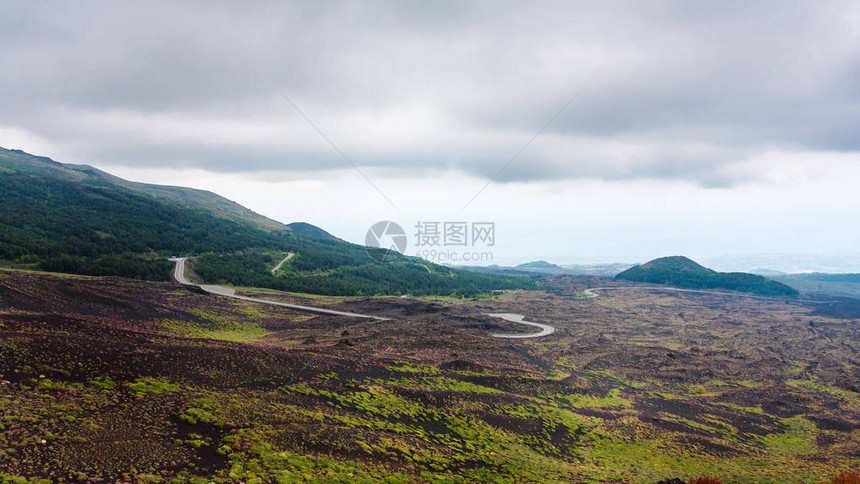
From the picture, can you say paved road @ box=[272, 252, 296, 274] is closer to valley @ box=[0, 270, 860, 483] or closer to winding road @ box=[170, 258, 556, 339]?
winding road @ box=[170, 258, 556, 339]

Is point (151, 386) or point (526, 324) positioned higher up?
point (151, 386)

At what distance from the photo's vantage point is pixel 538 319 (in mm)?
97750

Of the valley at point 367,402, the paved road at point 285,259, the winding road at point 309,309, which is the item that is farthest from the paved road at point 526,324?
the paved road at point 285,259

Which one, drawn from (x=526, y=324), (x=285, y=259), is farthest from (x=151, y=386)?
(x=285, y=259)

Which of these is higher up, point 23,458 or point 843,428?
point 23,458

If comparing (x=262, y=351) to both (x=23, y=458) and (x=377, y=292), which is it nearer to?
(x=23, y=458)

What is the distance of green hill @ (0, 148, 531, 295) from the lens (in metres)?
96.9

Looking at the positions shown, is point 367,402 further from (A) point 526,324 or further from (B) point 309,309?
(A) point 526,324

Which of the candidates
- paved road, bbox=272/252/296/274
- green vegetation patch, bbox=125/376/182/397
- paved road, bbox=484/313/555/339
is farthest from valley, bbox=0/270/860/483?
paved road, bbox=272/252/296/274

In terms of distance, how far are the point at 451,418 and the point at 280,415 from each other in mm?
12728

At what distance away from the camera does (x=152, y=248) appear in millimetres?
128125

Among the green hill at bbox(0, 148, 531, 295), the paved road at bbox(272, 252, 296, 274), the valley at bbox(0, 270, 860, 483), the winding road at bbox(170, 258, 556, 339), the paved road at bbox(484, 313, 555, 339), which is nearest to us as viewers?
the valley at bbox(0, 270, 860, 483)

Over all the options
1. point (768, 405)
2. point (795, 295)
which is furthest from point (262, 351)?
point (795, 295)

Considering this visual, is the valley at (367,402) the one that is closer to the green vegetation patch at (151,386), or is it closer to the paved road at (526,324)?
the green vegetation patch at (151,386)
